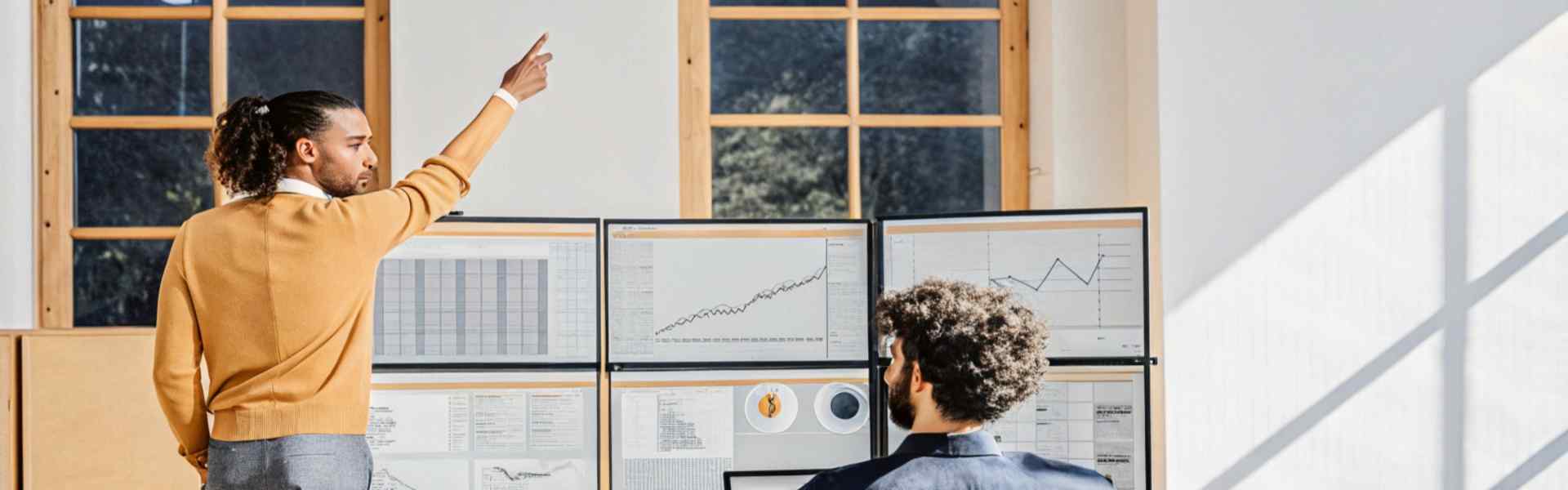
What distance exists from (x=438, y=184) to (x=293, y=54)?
1.74m

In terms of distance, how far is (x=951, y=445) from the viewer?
1717 mm

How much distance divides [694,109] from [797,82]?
323 millimetres

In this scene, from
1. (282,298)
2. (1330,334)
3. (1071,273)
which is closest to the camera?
(282,298)

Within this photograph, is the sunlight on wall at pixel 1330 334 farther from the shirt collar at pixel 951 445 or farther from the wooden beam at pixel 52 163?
the wooden beam at pixel 52 163

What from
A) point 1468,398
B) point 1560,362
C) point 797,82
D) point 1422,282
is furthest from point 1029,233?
point 1560,362

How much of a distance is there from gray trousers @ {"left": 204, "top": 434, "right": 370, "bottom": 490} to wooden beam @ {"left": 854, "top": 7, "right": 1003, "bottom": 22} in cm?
219

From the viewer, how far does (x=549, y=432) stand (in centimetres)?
309

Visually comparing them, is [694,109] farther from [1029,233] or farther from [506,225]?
[1029,233]

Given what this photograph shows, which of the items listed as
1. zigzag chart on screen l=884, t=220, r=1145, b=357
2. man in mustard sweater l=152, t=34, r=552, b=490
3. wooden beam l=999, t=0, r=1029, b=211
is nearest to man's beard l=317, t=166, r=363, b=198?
man in mustard sweater l=152, t=34, r=552, b=490

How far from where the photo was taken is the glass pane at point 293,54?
12.1ft

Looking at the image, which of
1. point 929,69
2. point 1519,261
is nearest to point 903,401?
point 929,69

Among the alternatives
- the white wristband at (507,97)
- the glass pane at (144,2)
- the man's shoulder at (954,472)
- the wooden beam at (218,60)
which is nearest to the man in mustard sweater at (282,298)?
the white wristband at (507,97)

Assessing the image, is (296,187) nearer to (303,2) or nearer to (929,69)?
(303,2)

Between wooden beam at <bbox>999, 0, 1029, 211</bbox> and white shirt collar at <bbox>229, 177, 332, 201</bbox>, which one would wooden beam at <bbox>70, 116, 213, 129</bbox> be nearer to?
white shirt collar at <bbox>229, 177, 332, 201</bbox>
